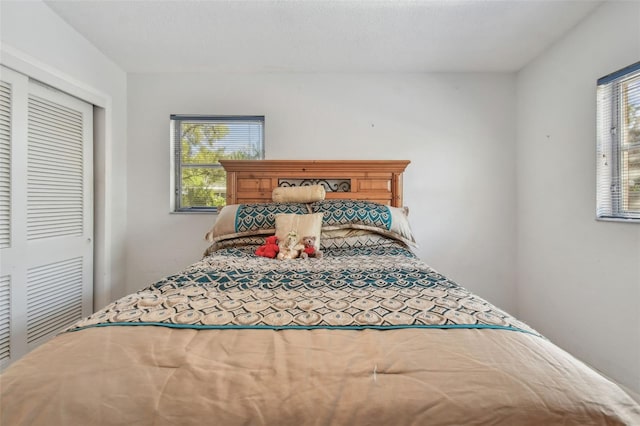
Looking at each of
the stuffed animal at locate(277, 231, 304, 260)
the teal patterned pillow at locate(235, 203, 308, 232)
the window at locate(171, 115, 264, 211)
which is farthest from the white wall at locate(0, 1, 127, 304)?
the stuffed animal at locate(277, 231, 304, 260)

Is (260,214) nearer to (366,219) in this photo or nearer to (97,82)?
(366,219)

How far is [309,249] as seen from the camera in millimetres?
Result: 1887

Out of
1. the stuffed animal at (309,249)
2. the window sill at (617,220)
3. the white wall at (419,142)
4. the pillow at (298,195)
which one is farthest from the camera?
the white wall at (419,142)

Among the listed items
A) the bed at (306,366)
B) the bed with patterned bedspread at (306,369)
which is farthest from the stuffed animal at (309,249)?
the bed with patterned bedspread at (306,369)

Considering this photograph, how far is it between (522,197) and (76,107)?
4.05 meters

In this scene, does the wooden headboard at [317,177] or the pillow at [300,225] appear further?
the wooden headboard at [317,177]

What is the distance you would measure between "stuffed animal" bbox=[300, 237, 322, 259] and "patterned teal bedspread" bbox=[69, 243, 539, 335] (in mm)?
381

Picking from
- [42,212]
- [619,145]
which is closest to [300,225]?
[42,212]

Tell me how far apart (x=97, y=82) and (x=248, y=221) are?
6.22 ft

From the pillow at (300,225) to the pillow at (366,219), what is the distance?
0.11 m

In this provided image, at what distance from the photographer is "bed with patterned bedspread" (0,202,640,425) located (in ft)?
1.76

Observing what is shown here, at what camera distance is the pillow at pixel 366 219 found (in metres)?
2.16

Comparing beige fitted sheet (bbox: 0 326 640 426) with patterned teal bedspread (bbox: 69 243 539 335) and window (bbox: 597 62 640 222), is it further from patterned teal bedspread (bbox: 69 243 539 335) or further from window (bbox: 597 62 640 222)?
window (bbox: 597 62 640 222)

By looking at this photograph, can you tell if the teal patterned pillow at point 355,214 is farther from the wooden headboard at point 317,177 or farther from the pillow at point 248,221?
the wooden headboard at point 317,177
